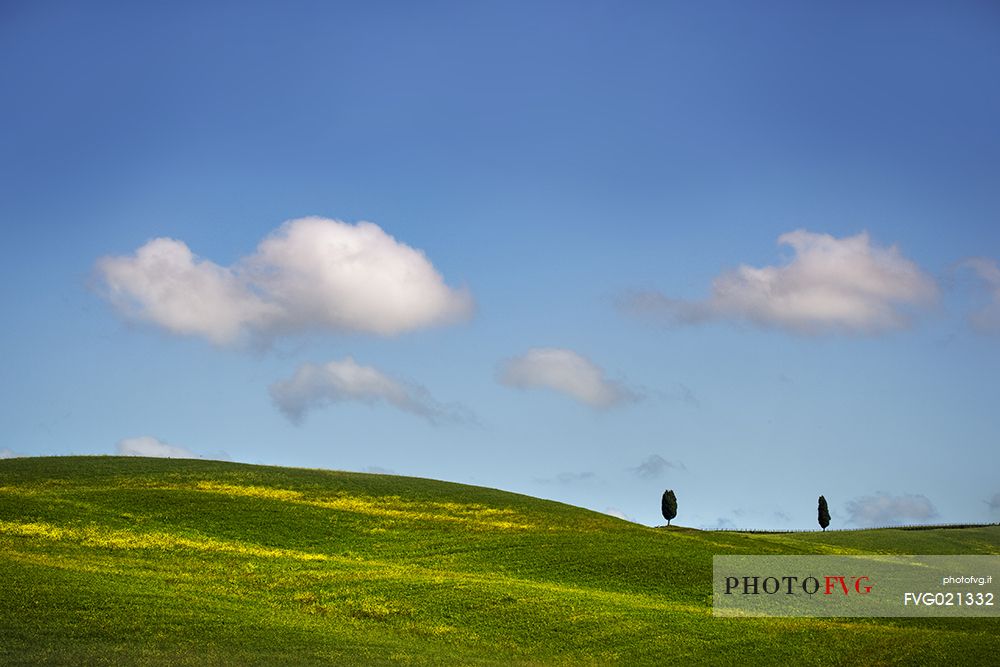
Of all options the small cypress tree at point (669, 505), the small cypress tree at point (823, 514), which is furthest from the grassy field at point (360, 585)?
the small cypress tree at point (823, 514)

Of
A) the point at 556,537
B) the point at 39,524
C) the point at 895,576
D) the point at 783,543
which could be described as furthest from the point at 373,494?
the point at 895,576

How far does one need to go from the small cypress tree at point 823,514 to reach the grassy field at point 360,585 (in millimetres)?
48424

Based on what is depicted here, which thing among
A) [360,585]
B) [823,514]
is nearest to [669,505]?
[823,514]

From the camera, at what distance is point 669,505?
354 feet

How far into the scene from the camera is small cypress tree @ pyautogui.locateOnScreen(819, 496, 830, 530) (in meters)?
119

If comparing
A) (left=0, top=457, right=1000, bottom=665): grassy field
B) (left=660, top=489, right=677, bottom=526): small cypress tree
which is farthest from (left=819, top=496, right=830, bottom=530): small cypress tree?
(left=0, top=457, right=1000, bottom=665): grassy field

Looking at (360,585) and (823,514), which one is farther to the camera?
(823,514)

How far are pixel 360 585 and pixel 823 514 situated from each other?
90584 mm

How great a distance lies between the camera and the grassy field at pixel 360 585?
33594 millimetres

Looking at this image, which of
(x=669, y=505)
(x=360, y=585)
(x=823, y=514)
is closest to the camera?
(x=360, y=585)

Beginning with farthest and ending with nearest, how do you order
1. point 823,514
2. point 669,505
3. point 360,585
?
point 823,514 < point 669,505 < point 360,585

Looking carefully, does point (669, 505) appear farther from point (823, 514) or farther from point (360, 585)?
point (360, 585)

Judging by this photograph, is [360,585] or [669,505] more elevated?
[669,505]

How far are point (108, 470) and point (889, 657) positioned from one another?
6320 cm
